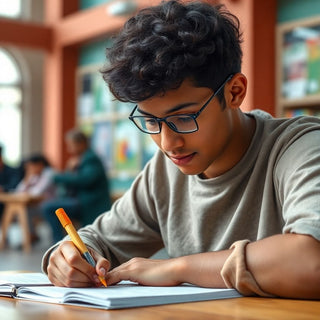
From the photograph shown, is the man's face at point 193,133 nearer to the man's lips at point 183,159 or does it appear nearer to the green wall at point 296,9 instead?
the man's lips at point 183,159

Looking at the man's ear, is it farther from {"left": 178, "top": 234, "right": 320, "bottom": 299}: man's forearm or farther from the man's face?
{"left": 178, "top": 234, "right": 320, "bottom": 299}: man's forearm

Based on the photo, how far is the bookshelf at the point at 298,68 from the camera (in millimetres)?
6051

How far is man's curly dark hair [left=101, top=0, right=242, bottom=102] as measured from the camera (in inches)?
53.5

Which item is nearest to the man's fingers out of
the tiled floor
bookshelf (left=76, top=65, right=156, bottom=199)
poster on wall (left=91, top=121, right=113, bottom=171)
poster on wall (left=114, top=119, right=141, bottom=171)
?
the tiled floor

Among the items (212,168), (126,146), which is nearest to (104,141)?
(126,146)

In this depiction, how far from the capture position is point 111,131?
9.38 metres

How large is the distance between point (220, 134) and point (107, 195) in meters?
5.44

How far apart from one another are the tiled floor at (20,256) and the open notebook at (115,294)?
3.95 meters

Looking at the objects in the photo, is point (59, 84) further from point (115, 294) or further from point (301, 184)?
point (115, 294)

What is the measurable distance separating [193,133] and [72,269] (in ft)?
1.16

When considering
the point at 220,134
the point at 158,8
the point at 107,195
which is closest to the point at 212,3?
the point at 158,8

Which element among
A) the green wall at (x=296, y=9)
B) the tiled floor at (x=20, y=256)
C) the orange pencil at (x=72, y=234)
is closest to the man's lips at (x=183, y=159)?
the orange pencil at (x=72, y=234)

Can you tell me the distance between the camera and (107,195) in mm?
6859

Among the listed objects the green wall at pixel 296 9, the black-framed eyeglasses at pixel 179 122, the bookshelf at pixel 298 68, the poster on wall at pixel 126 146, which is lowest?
the poster on wall at pixel 126 146
